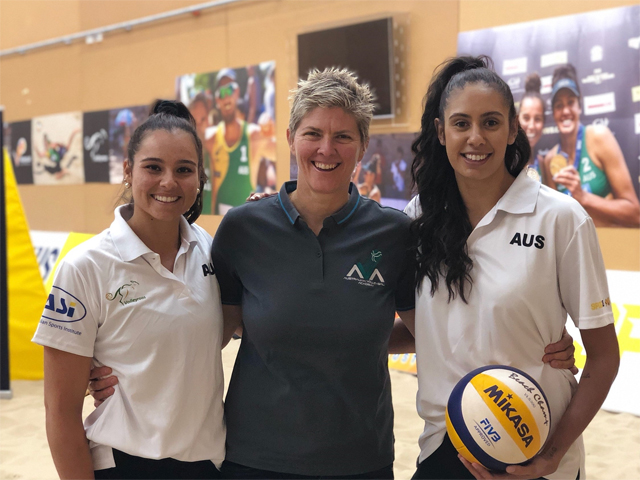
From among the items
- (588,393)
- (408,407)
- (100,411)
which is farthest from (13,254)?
(588,393)

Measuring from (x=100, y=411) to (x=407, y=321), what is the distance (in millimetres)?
983

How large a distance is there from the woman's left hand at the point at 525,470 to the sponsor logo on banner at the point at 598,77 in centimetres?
391

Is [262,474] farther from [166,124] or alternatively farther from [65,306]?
[166,124]

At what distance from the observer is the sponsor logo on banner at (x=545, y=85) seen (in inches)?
203

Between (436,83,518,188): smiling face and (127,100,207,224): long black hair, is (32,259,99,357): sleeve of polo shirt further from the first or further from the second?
(436,83,518,188): smiling face

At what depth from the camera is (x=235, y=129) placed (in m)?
7.42

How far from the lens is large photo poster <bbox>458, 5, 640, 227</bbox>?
15.8ft

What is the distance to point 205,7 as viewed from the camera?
761 cm

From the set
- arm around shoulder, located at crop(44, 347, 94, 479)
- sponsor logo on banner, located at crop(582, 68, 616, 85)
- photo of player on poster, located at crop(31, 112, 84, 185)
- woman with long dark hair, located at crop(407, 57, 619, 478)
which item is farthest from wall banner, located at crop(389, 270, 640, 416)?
photo of player on poster, located at crop(31, 112, 84, 185)

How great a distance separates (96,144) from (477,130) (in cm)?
809

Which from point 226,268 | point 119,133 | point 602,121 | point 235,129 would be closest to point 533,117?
point 602,121

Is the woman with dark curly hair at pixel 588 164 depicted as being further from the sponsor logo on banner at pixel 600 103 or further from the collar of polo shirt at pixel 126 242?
the collar of polo shirt at pixel 126 242

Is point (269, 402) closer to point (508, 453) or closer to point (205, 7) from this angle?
point (508, 453)

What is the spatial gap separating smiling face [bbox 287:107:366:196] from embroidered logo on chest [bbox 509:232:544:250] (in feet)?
1.71
